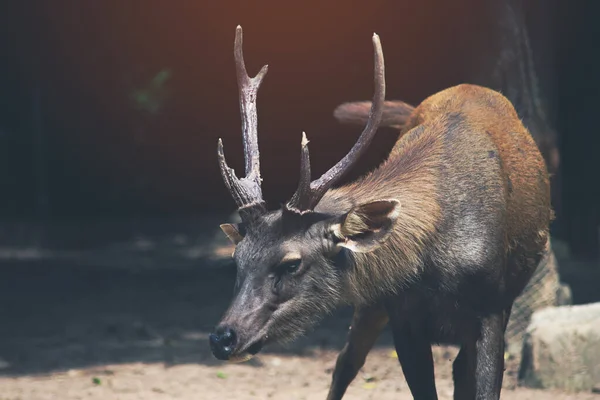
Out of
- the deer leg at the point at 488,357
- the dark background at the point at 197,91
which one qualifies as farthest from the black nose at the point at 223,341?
the dark background at the point at 197,91

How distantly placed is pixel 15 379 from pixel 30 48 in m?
5.91

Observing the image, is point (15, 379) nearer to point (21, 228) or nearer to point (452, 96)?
point (452, 96)

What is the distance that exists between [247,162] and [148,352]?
3105 millimetres

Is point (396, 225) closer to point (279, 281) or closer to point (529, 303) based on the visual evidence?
point (279, 281)

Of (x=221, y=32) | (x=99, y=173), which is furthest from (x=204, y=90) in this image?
(x=99, y=173)

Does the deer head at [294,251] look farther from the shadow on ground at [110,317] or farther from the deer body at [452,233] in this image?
the shadow on ground at [110,317]

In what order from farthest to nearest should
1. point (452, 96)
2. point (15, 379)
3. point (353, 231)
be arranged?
point (15, 379), point (452, 96), point (353, 231)

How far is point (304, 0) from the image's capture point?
37.8 feet

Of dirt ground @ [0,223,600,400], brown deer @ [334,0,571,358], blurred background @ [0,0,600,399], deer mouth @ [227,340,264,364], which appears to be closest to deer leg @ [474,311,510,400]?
deer mouth @ [227,340,264,364]

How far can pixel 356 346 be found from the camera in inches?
221

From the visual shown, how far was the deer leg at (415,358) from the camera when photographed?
487 cm

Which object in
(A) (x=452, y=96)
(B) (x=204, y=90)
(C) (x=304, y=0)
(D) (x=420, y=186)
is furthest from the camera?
(B) (x=204, y=90)

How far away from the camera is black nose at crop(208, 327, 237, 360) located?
13.6 ft

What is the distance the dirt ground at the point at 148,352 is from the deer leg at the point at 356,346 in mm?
699
